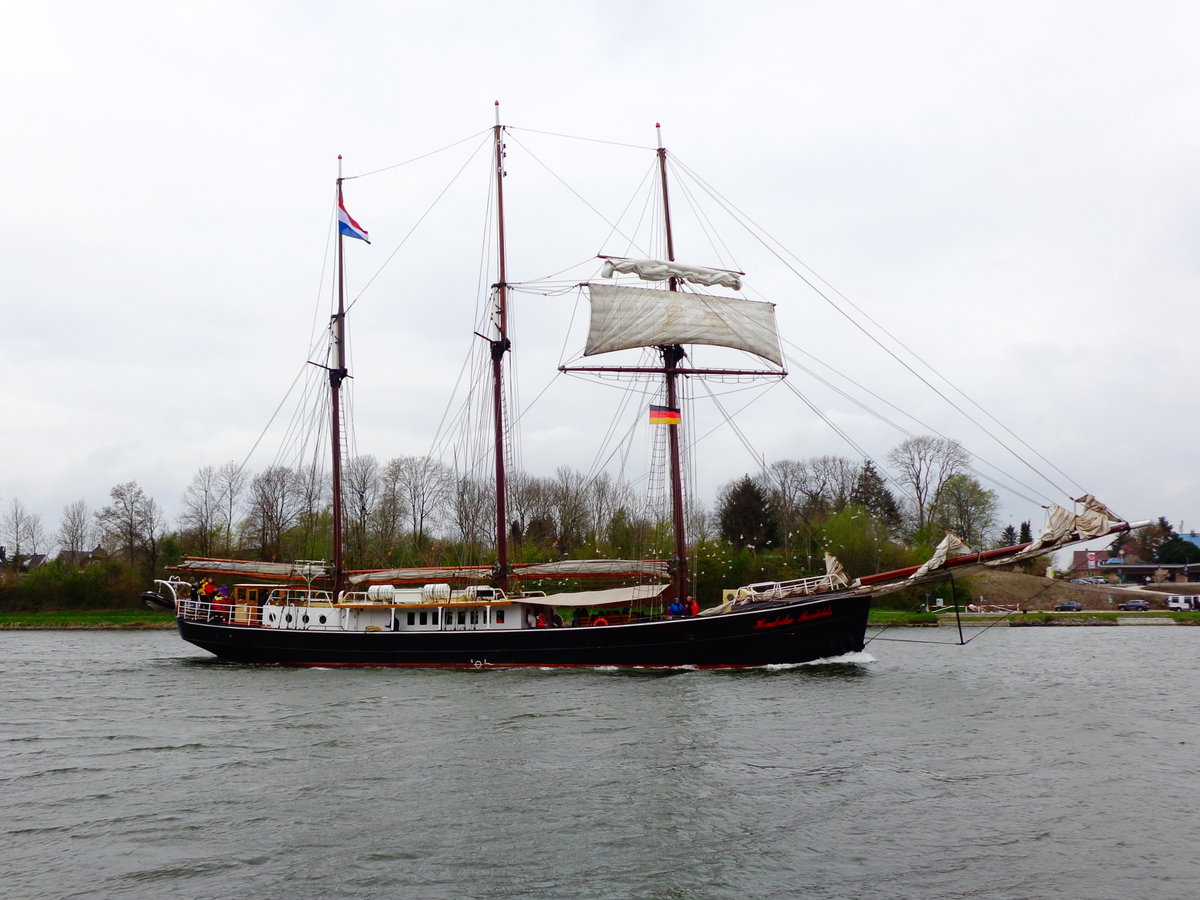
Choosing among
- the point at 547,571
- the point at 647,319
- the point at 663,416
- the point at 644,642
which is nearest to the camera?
the point at 644,642

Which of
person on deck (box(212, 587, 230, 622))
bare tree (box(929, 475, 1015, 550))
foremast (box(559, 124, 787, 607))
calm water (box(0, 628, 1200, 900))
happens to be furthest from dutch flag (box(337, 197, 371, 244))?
bare tree (box(929, 475, 1015, 550))

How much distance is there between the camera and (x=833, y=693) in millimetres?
29406

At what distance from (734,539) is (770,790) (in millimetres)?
69557

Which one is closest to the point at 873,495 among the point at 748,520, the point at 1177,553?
the point at 748,520

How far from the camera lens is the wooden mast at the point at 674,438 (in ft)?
132

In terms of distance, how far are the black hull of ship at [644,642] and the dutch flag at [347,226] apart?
1996 cm

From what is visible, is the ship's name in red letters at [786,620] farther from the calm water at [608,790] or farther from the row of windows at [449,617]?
the row of windows at [449,617]

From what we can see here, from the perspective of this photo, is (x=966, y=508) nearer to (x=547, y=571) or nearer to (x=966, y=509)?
(x=966, y=509)

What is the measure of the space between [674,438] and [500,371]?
29.4 feet

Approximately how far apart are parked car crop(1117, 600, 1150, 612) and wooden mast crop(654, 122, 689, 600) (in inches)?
2253

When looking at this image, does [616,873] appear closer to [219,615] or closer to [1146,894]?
[1146,894]

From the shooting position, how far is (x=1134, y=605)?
280 ft

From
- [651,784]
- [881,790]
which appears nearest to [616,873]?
[651,784]

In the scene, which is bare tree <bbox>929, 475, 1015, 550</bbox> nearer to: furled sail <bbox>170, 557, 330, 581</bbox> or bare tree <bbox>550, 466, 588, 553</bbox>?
bare tree <bbox>550, 466, 588, 553</bbox>
